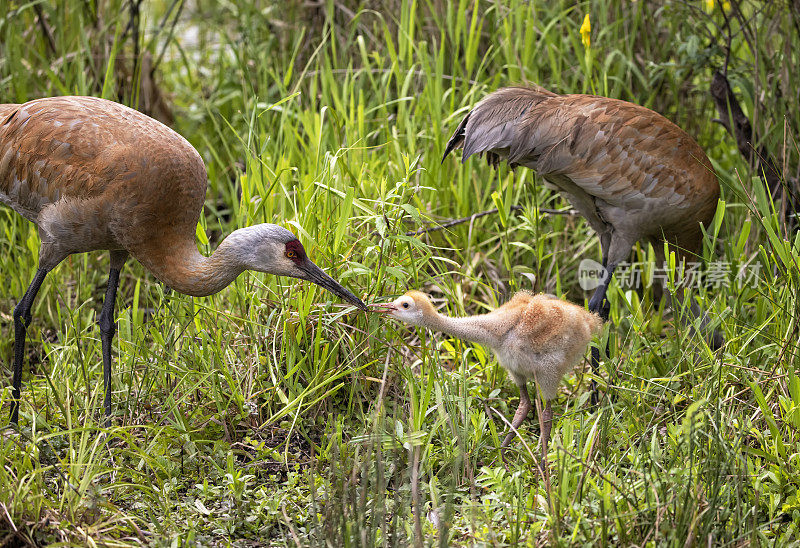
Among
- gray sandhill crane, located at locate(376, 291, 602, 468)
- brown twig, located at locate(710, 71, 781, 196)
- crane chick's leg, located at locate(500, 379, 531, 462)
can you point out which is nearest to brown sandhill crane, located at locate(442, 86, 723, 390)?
brown twig, located at locate(710, 71, 781, 196)

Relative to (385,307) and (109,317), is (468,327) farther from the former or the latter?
(109,317)

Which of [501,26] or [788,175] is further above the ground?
[501,26]

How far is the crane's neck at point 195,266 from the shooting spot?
3852 millimetres

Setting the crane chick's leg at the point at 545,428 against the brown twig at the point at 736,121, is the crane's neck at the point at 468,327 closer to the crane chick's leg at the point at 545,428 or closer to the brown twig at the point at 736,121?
the crane chick's leg at the point at 545,428

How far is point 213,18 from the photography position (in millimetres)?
8188

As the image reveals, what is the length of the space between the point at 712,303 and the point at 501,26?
2.52 metres

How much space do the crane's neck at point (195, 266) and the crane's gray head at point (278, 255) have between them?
0.12ft

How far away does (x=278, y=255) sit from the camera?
382 cm

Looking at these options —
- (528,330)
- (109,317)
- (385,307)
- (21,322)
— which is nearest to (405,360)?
(385,307)

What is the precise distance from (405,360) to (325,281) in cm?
66

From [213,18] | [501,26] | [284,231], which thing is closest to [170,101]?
[213,18]

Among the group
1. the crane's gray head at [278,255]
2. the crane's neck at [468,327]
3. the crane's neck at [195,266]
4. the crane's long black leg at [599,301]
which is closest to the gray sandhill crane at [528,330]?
the crane's neck at [468,327]

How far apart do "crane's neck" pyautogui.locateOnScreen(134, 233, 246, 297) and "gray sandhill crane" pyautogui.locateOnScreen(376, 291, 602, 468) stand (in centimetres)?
68

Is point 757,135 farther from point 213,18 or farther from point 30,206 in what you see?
point 213,18
